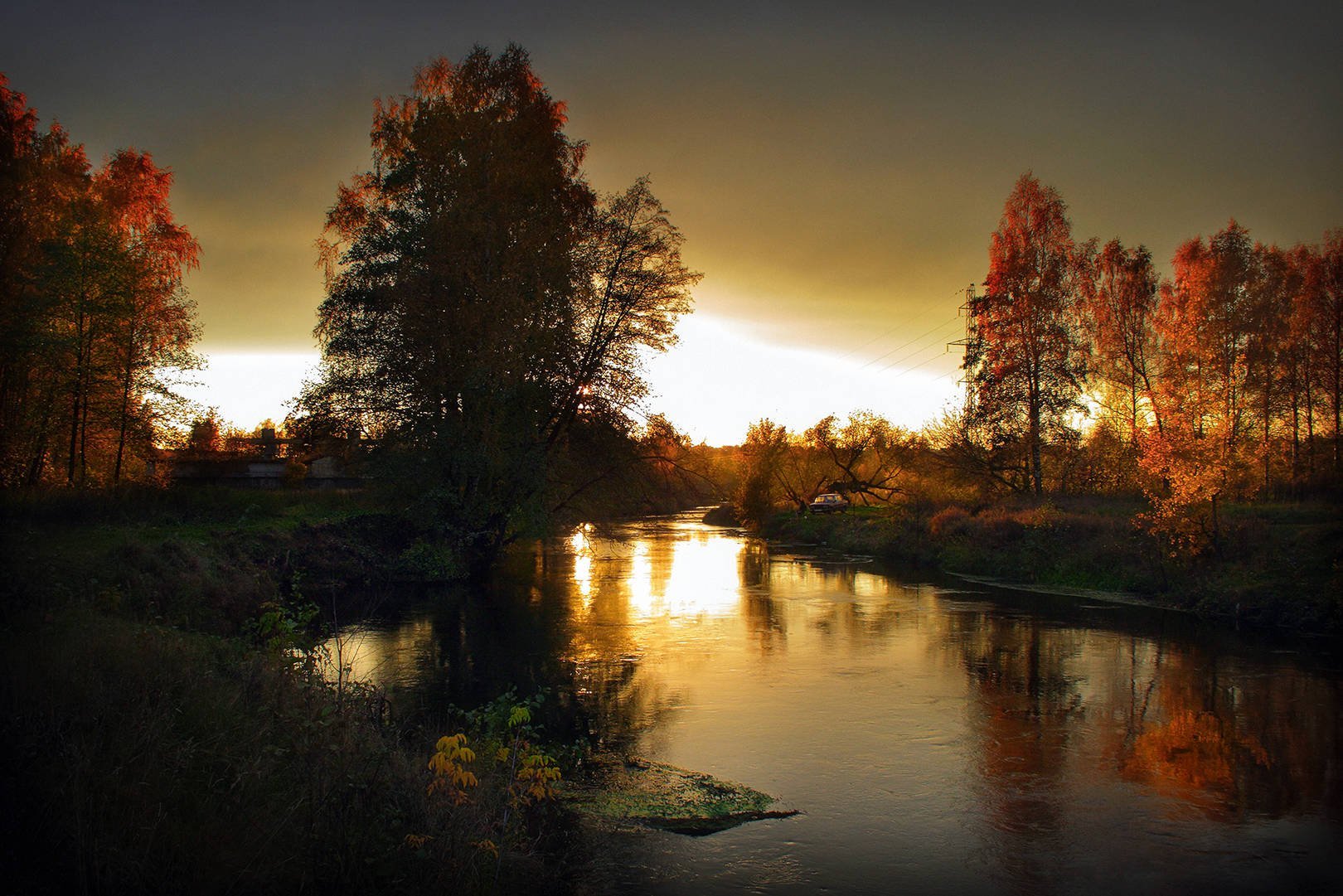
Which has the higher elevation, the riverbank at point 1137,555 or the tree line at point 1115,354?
the tree line at point 1115,354

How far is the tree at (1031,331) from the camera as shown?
120 ft

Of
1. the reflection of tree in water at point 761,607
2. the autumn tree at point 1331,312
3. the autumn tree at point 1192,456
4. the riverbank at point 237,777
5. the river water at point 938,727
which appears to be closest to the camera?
the riverbank at point 237,777

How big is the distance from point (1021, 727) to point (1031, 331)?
28.1 m

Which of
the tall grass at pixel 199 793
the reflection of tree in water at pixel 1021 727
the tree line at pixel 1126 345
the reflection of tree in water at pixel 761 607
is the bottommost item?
the reflection of tree in water at pixel 1021 727

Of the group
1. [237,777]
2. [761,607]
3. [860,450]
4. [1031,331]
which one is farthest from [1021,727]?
[860,450]

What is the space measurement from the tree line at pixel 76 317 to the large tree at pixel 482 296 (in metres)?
6.07

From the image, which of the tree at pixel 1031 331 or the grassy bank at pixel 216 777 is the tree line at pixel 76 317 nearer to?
the grassy bank at pixel 216 777

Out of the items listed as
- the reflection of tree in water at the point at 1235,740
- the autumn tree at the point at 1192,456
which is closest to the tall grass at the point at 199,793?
the reflection of tree in water at the point at 1235,740

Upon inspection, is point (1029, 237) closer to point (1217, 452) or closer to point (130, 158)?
point (1217, 452)

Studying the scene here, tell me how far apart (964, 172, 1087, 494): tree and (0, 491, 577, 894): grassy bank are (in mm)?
32916

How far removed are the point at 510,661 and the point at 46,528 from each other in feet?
35.1

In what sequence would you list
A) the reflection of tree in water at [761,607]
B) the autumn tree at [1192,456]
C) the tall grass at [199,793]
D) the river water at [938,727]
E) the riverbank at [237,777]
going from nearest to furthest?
the tall grass at [199,793] < the riverbank at [237,777] < the river water at [938,727] < the reflection of tree in water at [761,607] < the autumn tree at [1192,456]

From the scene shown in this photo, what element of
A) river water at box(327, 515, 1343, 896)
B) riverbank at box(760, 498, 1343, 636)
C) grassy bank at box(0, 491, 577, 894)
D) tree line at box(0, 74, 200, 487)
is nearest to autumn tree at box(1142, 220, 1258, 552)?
riverbank at box(760, 498, 1343, 636)

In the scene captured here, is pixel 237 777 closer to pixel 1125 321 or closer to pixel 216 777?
pixel 216 777
